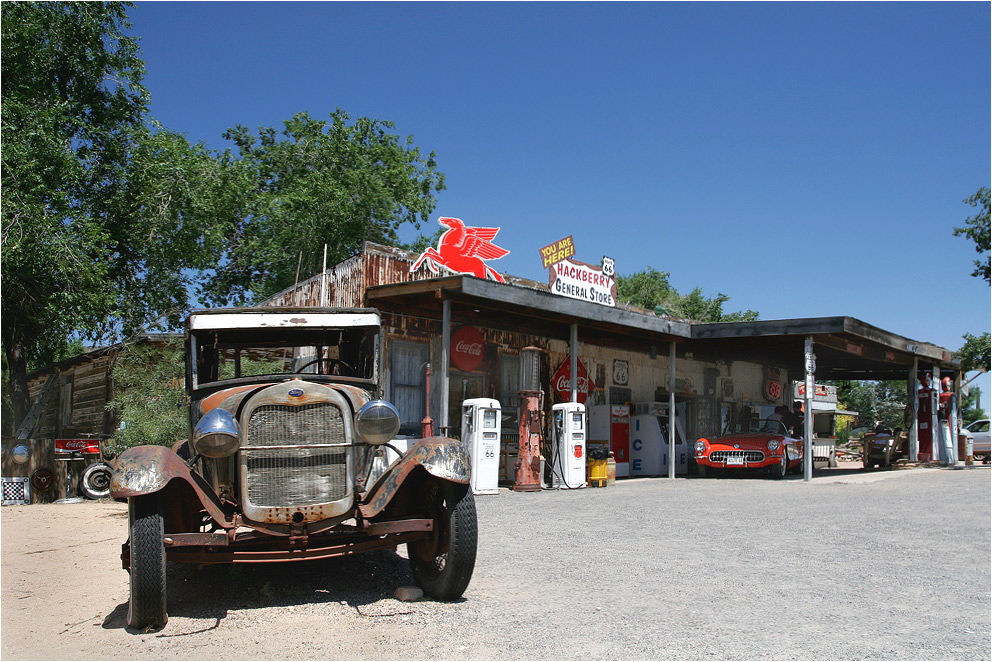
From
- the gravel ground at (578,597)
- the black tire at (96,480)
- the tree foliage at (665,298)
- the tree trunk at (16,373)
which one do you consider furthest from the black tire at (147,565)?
the tree foliage at (665,298)

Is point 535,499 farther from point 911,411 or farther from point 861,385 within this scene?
point 861,385

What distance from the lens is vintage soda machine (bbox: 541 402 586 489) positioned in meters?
15.5

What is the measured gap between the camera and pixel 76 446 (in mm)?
14266

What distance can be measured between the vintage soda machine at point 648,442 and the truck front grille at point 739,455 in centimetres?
168

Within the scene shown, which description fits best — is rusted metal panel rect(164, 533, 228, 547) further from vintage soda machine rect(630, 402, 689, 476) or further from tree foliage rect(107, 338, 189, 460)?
vintage soda machine rect(630, 402, 689, 476)

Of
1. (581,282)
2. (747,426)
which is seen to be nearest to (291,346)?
(581,282)

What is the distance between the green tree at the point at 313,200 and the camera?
29.9 metres

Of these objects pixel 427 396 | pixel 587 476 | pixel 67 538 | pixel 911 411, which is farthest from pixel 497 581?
pixel 911 411

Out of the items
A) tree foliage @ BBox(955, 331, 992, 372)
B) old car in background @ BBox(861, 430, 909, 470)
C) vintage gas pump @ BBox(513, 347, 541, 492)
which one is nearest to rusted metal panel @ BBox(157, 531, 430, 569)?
vintage gas pump @ BBox(513, 347, 541, 492)

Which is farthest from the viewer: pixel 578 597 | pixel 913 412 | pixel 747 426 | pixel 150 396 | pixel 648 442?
pixel 747 426

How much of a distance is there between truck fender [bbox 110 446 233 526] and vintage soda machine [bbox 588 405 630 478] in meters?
14.4

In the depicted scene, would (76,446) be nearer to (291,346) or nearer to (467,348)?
(467,348)

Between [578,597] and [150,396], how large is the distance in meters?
10.9

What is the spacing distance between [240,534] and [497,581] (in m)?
2.20
